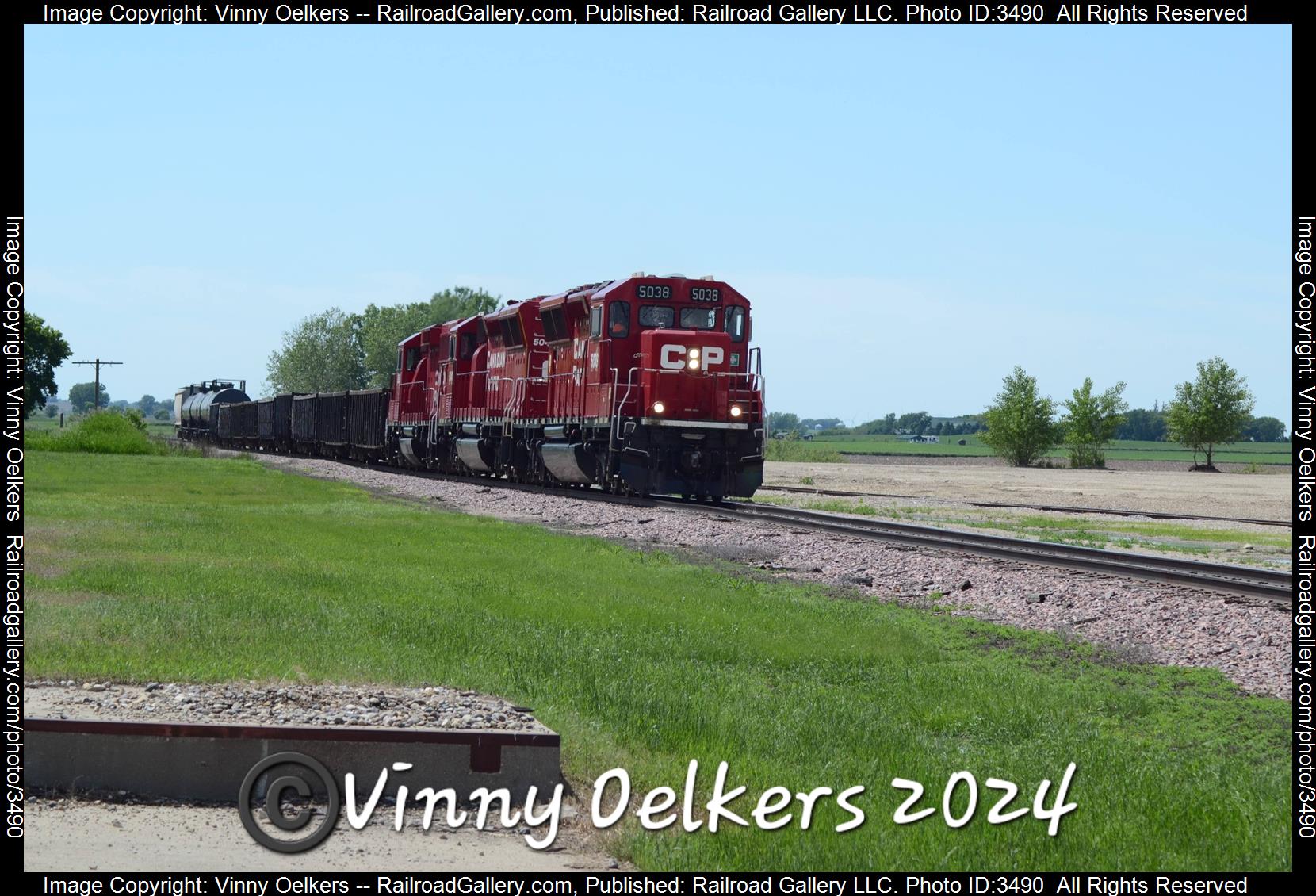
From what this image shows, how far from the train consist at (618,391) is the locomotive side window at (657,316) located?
23mm

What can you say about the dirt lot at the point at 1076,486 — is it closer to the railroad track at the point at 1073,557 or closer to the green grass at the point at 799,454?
the green grass at the point at 799,454

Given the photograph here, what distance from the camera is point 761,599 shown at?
14219 millimetres

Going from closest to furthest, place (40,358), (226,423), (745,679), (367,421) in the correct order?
(745,679), (367,421), (226,423), (40,358)

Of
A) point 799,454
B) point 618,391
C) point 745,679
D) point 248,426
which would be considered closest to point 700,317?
point 618,391

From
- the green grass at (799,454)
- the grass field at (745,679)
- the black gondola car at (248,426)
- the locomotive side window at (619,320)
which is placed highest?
the locomotive side window at (619,320)

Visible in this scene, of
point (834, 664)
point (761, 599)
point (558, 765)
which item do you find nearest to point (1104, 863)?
point (558, 765)

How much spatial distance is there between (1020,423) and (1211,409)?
1146 centimetres

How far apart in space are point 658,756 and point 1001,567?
9879mm

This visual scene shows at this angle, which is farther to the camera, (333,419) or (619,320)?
(333,419)

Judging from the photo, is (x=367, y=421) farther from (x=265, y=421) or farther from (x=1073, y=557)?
(x=1073, y=557)

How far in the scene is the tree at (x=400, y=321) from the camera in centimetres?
13400

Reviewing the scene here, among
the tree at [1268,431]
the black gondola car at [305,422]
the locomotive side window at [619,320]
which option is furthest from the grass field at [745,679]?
the tree at [1268,431]

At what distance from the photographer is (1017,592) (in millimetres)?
14578

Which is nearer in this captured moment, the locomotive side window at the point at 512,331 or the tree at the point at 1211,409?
the locomotive side window at the point at 512,331
